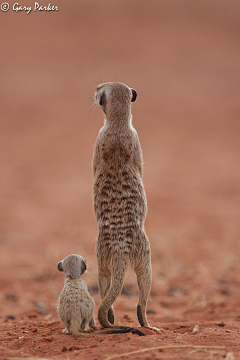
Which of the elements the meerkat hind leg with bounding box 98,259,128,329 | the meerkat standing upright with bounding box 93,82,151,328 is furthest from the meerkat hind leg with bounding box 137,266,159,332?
the meerkat hind leg with bounding box 98,259,128,329

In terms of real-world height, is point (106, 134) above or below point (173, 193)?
below

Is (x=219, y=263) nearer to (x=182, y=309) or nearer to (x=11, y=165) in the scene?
(x=182, y=309)

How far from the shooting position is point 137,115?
28125 millimetres

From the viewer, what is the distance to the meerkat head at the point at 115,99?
4.98 metres

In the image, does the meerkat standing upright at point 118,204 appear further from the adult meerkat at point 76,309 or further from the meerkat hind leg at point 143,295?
the adult meerkat at point 76,309

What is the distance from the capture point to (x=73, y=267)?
4.84 m

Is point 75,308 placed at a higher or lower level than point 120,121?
lower

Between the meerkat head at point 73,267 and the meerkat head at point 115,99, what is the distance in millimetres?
1792

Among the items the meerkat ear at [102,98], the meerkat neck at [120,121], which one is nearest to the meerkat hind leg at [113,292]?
the meerkat neck at [120,121]

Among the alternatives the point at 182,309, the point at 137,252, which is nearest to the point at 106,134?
the point at 137,252

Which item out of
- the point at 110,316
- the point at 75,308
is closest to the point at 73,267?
the point at 75,308

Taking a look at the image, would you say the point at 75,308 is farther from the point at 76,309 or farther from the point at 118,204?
the point at 118,204

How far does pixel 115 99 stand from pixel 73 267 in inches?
81.4

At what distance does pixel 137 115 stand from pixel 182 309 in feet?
72.1
